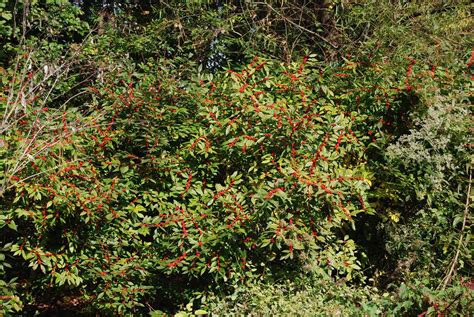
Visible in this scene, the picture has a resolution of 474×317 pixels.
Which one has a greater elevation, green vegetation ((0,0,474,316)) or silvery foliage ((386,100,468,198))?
silvery foliage ((386,100,468,198))

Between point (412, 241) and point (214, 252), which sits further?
point (412, 241)

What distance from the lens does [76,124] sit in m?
4.61

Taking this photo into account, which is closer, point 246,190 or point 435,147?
point 246,190

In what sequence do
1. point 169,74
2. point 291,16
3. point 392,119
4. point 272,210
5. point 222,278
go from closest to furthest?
1. point 272,210
2. point 222,278
3. point 392,119
4. point 169,74
5. point 291,16

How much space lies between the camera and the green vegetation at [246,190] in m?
4.23

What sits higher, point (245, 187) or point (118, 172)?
point (245, 187)

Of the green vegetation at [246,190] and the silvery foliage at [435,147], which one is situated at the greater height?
the silvery foliage at [435,147]

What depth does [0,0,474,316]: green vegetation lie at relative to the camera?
423 cm

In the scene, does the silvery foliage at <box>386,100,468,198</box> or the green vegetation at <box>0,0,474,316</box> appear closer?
the green vegetation at <box>0,0,474,316</box>

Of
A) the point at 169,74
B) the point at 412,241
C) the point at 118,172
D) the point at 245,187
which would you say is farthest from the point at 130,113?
the point at 412,241

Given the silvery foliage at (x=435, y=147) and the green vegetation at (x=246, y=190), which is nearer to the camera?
the green vegetation at (x=246, y=190)

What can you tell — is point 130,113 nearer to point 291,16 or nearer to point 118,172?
point 118,172

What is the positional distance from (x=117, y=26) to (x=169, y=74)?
118 inches

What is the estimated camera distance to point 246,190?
451 cm
